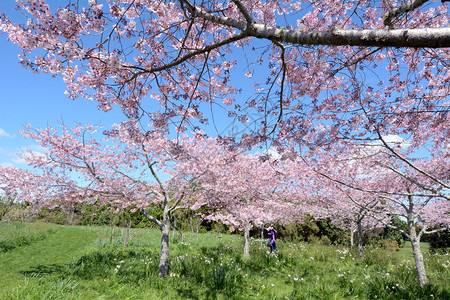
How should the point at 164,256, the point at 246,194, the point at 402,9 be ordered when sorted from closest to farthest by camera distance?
the point at 402,9, the point at 164,256, the point at 246,194

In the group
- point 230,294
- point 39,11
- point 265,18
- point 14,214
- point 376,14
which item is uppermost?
point 376,14

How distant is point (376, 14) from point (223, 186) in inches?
248

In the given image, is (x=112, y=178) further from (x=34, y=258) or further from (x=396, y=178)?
(x=396, y=178)

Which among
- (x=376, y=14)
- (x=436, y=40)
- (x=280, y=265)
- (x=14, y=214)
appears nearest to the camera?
(x=436, y=40)

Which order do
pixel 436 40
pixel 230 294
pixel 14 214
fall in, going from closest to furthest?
pixel 436 40 → pixel 230 294 → pixel 14 214

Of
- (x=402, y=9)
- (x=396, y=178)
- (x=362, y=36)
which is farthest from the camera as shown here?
(x=396, y=178)

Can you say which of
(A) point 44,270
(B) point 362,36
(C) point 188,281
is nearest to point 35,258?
(A) point 44,270

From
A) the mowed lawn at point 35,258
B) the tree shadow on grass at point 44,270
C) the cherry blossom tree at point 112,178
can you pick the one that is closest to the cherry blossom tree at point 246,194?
the cherry blossom tree at point 112,178

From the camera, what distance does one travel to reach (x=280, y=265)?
9.26 metres

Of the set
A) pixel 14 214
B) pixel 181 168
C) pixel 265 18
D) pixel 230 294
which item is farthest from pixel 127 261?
pixel 14 214

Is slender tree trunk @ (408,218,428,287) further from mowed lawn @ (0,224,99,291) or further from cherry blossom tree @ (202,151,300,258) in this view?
mowed lawn @ (0,224,99,291)

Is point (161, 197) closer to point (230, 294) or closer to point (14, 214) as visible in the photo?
point (230, 294)

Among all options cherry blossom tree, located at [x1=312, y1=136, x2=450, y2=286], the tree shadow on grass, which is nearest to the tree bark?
cherry blossom tree, located at [x1=312, y1=136, x2=450, y2=286]

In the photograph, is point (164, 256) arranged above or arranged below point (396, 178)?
below
